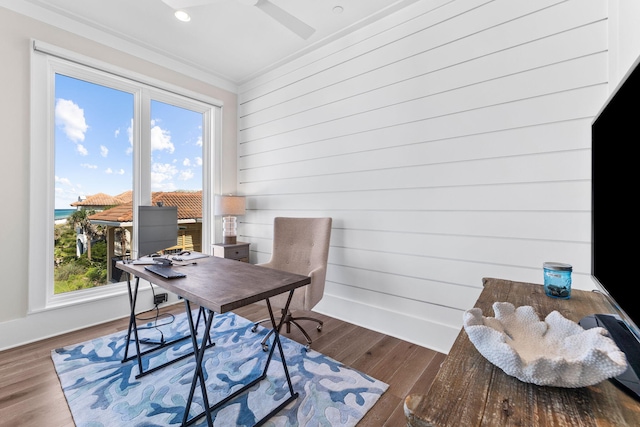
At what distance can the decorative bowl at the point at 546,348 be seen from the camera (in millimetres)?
545

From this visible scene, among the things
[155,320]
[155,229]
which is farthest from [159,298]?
[155,229]

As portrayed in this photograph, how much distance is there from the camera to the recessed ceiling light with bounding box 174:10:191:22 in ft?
7.96

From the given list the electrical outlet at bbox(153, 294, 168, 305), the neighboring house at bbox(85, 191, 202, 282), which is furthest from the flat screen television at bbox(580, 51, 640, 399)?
the electrical outlet at bbox(153, 294, 168, 305)

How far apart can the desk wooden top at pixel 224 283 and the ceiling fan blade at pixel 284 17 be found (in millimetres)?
1842

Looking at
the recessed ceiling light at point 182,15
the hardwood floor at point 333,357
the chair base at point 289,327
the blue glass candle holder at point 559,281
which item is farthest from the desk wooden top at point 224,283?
the recessed ceiling light at point 182,15

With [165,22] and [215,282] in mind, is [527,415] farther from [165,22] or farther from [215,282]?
[165,22]

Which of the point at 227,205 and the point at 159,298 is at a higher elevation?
the point at 227,205

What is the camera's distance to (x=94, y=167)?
2.80 metres

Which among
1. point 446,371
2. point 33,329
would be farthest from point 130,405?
point 446,371

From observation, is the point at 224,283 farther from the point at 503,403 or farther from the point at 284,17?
the point at 284,17

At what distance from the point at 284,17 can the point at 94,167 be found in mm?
2360

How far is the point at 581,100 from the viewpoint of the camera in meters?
1.67

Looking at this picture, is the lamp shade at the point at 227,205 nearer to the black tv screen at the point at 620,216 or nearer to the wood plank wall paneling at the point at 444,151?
the wood plank wall paneling at the point at 444,151

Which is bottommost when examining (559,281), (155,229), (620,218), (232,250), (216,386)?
(216,386)
